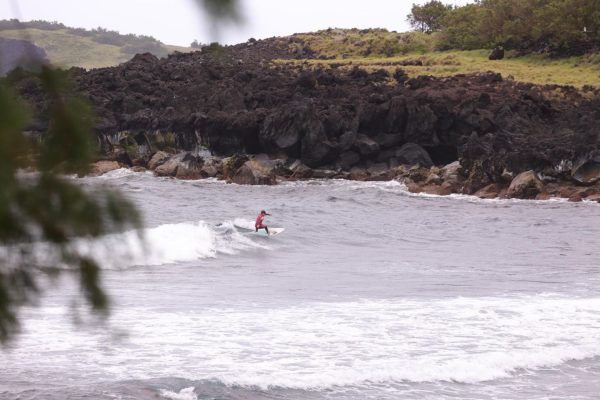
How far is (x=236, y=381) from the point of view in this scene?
22.5ft

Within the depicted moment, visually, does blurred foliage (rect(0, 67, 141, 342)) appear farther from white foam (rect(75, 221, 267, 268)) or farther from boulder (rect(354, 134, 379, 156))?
boulder (rect(354, 134, 379, 156))

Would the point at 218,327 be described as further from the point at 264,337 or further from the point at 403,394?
the point at 403,394

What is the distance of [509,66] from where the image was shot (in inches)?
2254

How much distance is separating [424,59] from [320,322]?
190 ft

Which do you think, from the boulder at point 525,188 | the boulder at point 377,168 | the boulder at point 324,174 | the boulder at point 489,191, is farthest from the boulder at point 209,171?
the boulder at point 525,188

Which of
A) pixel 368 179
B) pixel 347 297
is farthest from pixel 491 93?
pixel 347 297

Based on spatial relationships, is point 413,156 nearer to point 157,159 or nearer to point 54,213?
point 157,159

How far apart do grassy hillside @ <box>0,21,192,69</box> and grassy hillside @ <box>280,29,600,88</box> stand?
49503 millimetres

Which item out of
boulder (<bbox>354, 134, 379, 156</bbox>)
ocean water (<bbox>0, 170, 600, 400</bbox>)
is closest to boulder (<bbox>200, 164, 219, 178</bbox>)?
boulder (<bbox>354, 134, 379, 156</bbox>)

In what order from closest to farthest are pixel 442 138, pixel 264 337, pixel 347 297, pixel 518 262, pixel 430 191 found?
1. pixel 264 337
2. pixel 347 297
3. pixel 518 262
4. pixel 430 191
5. pixel 442 138

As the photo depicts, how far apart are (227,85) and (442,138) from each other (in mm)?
14857

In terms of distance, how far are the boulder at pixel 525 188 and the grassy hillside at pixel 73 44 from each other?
90.6 feet

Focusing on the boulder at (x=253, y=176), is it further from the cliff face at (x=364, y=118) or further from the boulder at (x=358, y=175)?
the boulder at (x=358, y=175)

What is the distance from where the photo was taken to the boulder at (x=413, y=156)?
3822 centimetres
